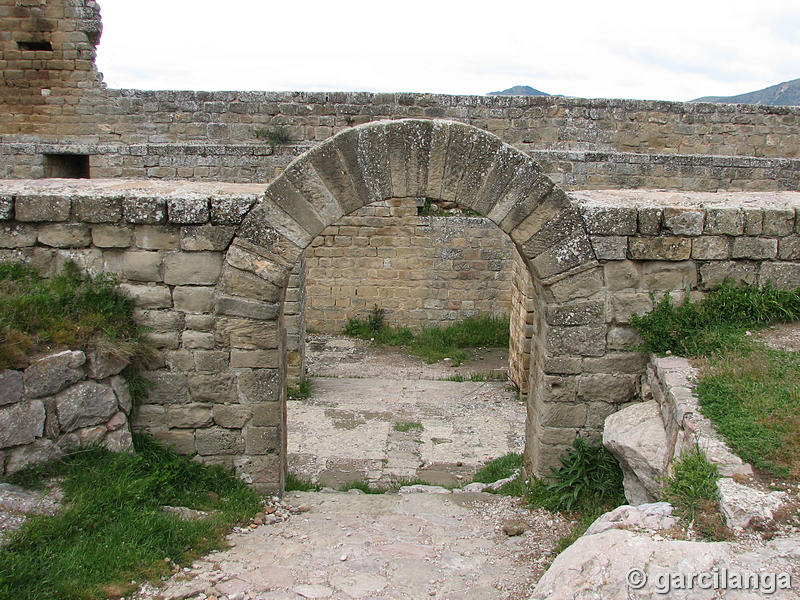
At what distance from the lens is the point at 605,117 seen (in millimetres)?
12820

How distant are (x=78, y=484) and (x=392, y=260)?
833 cm

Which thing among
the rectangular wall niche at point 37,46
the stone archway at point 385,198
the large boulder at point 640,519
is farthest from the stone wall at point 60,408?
the rectangular wall niche at point 37,46

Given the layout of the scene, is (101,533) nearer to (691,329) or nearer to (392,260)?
(691,329)

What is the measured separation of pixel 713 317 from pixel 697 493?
78.5 inches

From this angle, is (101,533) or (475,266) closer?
(101,533)

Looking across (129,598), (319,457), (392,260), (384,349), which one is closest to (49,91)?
(392,260)

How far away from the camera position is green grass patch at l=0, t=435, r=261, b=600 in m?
3.28

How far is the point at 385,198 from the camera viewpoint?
4.55 m

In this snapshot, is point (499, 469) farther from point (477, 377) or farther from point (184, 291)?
point (477, 377)

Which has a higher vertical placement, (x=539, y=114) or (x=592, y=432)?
(x=539, y=114)

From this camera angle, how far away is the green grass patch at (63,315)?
159 inches

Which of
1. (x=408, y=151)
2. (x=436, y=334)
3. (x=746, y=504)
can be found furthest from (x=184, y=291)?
(x=436, y=334)

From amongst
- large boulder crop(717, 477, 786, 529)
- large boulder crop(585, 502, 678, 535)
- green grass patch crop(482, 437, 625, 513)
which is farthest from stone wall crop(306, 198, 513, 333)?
large boulder crop(717, 477, 786, 529)

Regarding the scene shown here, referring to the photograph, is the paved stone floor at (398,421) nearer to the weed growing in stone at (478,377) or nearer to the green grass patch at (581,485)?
the weed growing in stone at (478,377)
